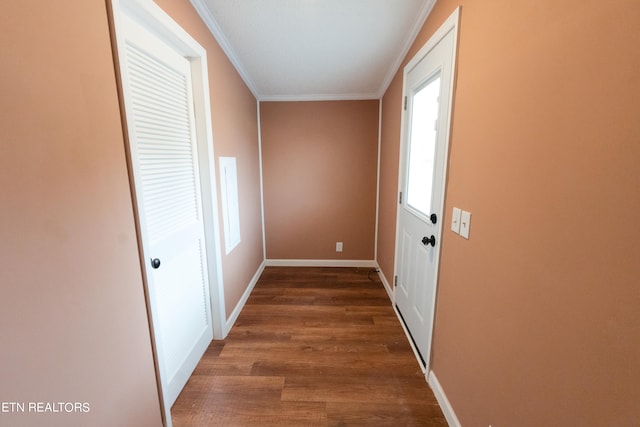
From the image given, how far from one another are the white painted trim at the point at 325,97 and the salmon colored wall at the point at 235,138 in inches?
10.7

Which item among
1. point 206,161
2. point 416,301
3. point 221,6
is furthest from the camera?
point 416,301

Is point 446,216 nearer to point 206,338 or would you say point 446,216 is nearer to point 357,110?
point 206,338

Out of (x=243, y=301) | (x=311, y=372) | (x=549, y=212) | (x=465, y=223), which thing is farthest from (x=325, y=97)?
(x=311, y=372)

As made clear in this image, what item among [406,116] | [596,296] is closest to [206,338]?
[596,296]

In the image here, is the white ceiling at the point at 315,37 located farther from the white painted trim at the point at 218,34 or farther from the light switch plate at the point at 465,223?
the light switch plate at the point at 465,223

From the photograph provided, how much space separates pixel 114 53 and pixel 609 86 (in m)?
1.53

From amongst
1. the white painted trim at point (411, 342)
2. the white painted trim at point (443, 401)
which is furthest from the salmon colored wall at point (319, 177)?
the white painted trim at point (443, 401)

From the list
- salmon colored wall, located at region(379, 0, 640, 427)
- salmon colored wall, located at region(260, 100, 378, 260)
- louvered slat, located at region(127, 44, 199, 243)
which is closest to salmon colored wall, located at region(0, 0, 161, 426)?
louvered slat, located at region(127, 44, 199, 243)

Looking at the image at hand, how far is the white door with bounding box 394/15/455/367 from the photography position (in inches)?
55.6

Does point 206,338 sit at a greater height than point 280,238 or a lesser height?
lesser

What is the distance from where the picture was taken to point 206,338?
73.8 inches

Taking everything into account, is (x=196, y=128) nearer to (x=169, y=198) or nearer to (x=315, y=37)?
(x=169, y=198)

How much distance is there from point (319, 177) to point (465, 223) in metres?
2.25

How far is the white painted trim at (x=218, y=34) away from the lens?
1.47 meters
